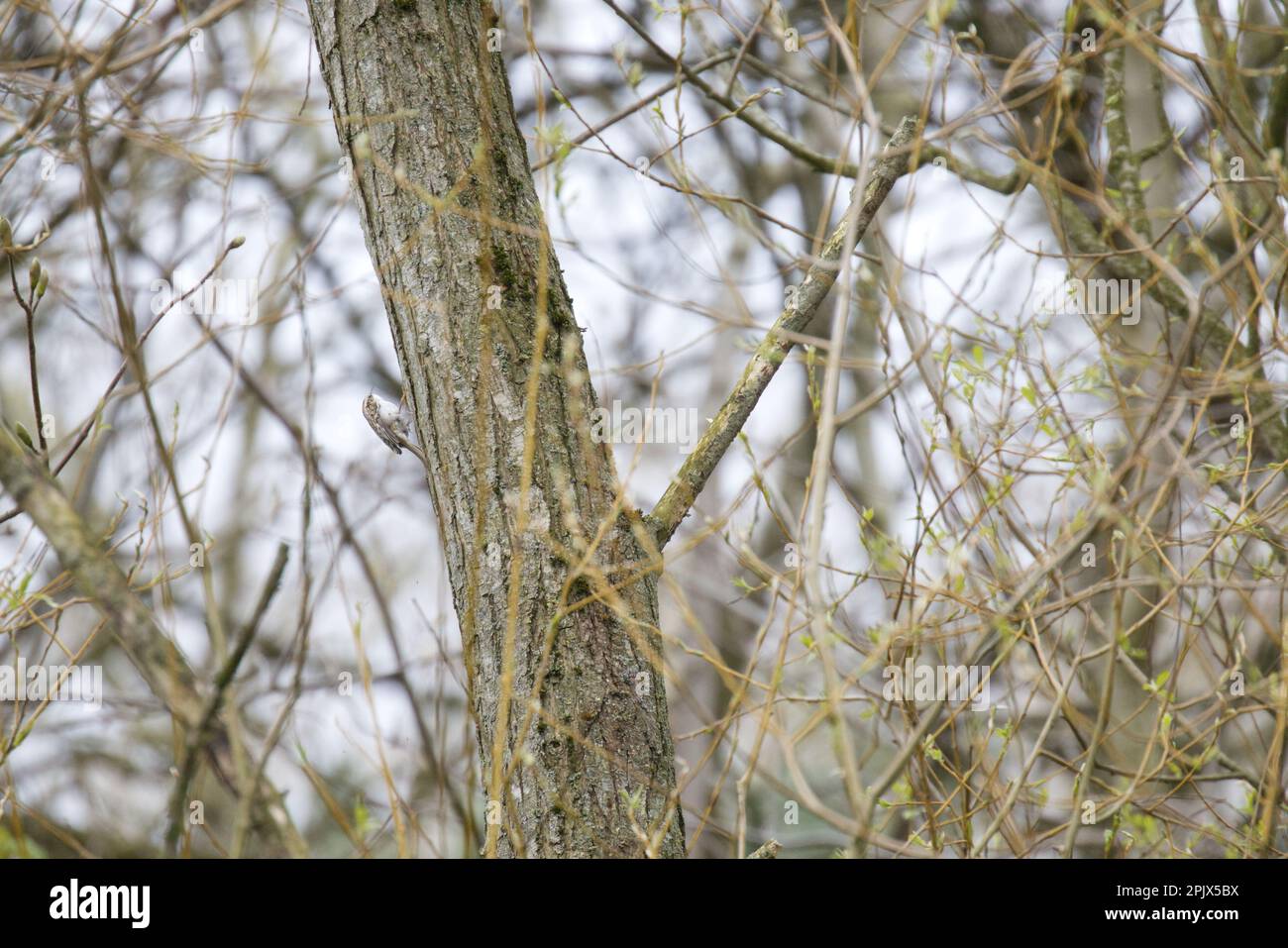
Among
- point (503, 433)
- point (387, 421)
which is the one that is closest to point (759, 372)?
point (503, 433)

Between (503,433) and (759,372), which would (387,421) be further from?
(759,372)

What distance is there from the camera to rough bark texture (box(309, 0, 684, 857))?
1.54 meters

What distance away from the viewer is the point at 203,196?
6336mm

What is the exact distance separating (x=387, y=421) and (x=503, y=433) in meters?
0.55

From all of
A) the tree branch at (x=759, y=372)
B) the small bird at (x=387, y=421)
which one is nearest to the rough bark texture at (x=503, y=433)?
the tree branch at (x=759, y=372)

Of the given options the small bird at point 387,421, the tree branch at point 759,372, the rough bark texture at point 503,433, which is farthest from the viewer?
the small bird at point 387,421

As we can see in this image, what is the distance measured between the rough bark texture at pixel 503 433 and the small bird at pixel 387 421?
0.32m

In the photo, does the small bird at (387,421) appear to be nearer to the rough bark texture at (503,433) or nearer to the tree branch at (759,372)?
the rough bark texture at (503,433)

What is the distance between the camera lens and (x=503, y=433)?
1617 millimetres

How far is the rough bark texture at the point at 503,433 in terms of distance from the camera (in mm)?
1540

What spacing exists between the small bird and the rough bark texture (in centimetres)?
32
